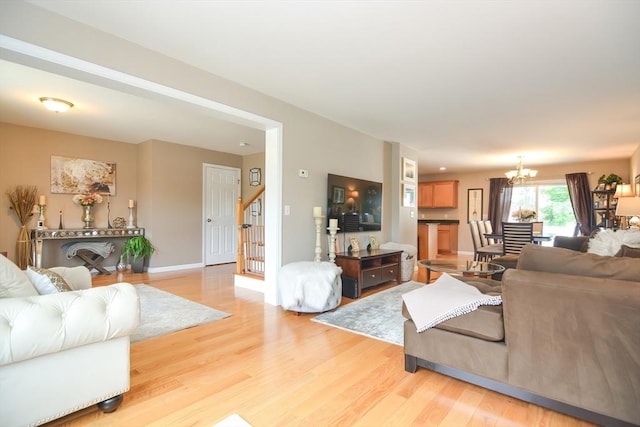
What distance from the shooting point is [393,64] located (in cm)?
285

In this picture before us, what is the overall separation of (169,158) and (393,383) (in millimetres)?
5562

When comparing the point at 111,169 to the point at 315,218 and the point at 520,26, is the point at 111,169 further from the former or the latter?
the point at 520,26

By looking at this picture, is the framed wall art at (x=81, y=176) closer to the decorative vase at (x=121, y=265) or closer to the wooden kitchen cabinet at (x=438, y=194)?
the decorative vase at (x=121, y=265)

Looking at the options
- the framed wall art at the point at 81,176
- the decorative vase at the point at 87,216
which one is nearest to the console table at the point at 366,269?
the decorative vase at the point at 87,216

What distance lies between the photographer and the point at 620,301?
1408mm

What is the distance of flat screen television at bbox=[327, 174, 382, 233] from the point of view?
4.37 m

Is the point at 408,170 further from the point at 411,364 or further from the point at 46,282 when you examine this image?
the point at 46,282

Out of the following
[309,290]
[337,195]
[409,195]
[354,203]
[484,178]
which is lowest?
[309,290]

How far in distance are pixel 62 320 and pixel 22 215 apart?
474 centimetres

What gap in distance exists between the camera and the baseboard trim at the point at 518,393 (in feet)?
4.91

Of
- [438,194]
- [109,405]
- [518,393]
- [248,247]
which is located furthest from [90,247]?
[438,194]

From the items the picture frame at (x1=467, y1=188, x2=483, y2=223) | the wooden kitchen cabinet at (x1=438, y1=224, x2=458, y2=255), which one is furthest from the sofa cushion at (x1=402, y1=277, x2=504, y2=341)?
the picture frame at (x1=467, y1=188, x2=483, y2=223)

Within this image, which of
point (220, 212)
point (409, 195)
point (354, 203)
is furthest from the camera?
point (220, 212)

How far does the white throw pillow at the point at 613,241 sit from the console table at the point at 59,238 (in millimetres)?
6452
